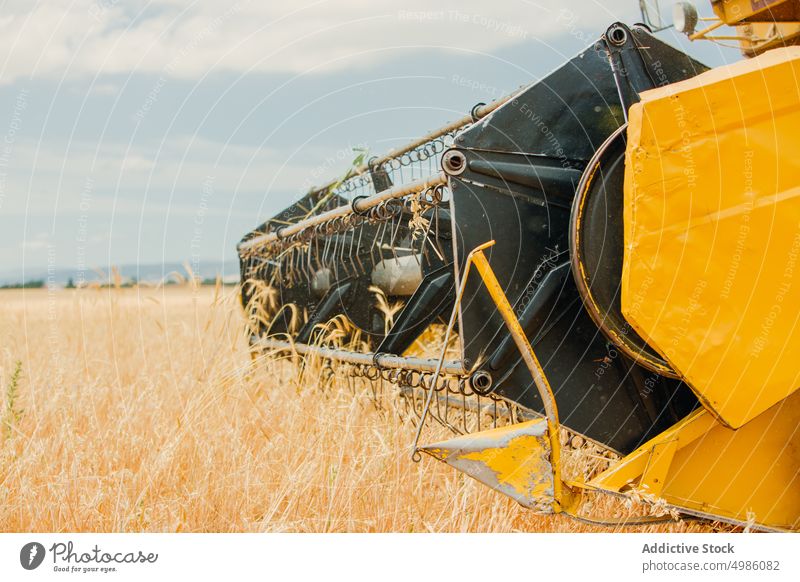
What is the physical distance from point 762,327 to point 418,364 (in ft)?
3.63

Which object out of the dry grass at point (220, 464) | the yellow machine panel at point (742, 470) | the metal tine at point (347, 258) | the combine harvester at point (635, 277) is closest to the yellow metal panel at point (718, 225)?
the combine harvester at point (635, 277)

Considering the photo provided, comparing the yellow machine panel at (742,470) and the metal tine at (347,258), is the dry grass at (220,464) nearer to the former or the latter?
the yellow machine panel at (742,470)

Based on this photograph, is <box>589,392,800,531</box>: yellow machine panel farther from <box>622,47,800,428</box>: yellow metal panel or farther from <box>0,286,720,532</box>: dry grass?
<box>622,47,800,428</box>: yellow metal panel

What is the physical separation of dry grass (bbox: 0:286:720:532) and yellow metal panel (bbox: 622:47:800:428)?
647 millimetres

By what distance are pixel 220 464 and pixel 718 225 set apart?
193cm

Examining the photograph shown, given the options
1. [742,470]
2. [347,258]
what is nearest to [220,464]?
[347,258]

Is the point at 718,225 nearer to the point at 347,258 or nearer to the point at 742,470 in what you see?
the point at 742,470

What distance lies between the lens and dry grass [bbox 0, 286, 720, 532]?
8.98ft

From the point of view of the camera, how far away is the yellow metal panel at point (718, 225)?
2275mm

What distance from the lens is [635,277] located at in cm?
228

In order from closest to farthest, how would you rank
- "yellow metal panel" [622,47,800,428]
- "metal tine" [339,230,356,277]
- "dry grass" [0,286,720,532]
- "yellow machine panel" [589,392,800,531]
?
"yellow metal panel" [622,47,800,428] → "yellow machine panel" [589,392,800,531] → "dry grass" [0,286,720,532] → "metal tine" [339,230,356,277]

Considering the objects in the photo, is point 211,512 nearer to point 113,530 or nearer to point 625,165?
point 113,530

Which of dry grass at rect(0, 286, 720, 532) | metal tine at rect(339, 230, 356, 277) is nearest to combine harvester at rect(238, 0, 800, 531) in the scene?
dry grass at rect(0, 286, 720, 532)

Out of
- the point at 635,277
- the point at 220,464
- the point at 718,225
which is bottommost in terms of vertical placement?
the point at 220,464
